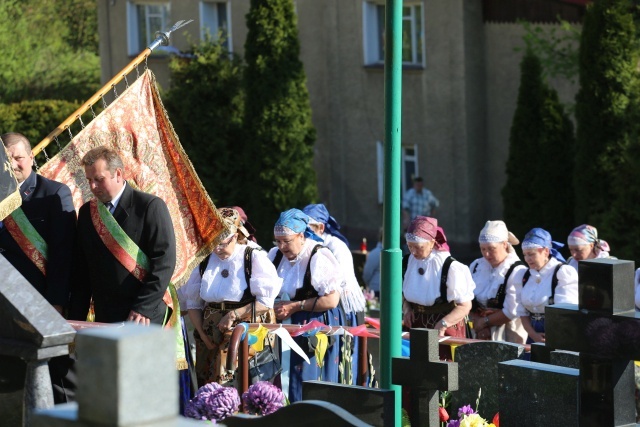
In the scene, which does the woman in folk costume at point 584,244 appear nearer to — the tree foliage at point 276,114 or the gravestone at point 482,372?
the gravestone at point 482,372

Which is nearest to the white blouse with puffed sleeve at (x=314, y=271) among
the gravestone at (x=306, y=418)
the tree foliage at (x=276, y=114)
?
the gravestone at (x=306, y=418)

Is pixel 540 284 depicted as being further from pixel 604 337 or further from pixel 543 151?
pixel 543 151

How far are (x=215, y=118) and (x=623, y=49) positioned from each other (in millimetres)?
7463

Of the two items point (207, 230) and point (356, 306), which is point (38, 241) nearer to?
point (207, 230)

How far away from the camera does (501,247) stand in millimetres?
9602

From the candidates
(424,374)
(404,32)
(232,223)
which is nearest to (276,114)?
(404,32)

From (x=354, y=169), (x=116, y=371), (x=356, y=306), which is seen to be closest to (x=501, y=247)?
(x=356, y=306)

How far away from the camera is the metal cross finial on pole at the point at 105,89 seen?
7.69 metres

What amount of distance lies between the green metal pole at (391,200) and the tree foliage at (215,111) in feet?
50.9

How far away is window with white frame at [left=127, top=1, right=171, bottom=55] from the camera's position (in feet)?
85.3

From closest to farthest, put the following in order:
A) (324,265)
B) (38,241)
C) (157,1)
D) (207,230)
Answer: (38,241) < (207,230) < (324,265) < (157,1)

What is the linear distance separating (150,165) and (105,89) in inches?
21.1

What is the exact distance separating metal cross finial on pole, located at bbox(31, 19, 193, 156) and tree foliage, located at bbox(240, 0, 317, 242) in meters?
11.7

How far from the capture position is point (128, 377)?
288 centimetres
